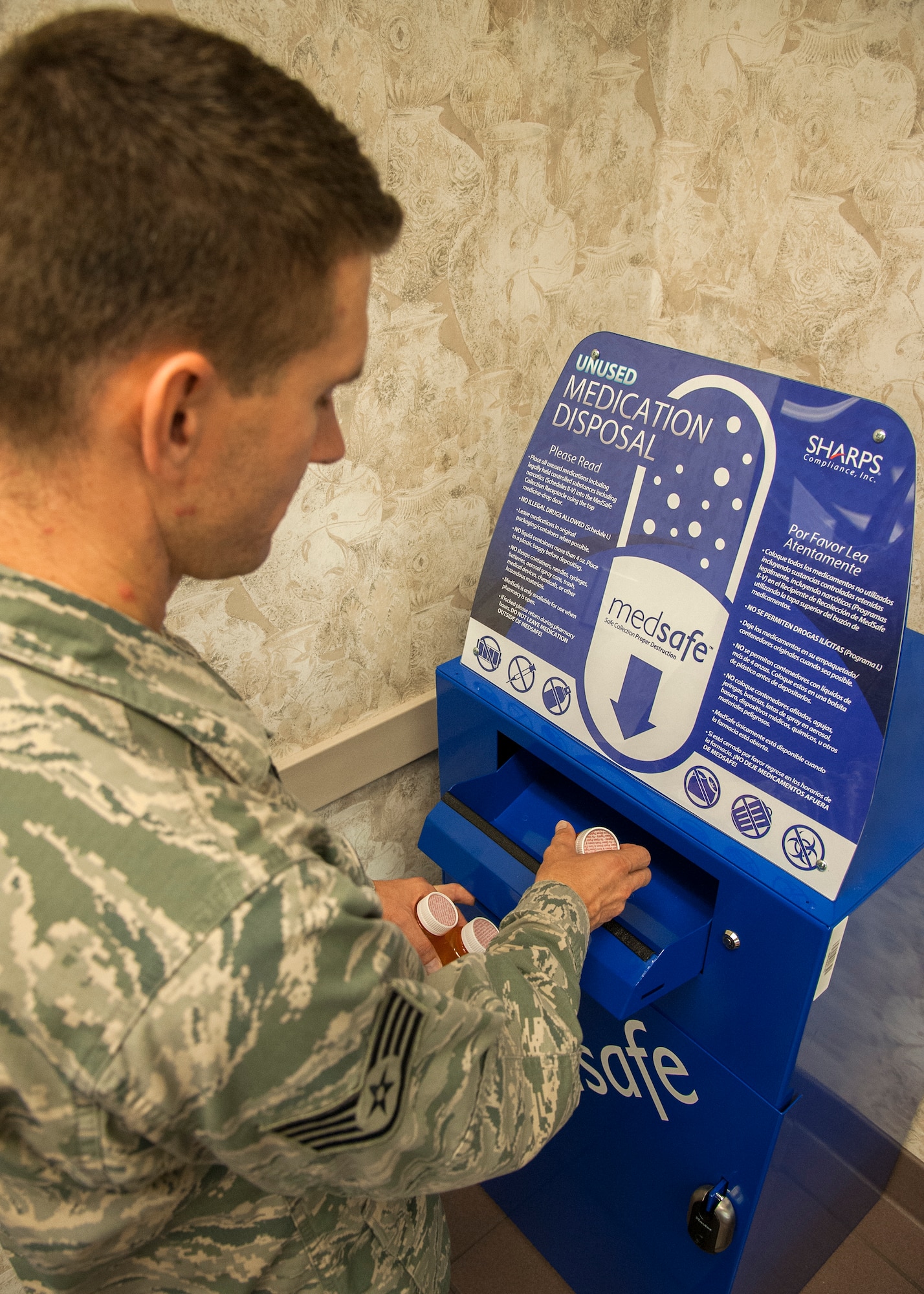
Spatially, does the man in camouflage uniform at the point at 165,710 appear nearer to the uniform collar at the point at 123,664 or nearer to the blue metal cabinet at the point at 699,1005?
the uniform collar at the point at 123,664

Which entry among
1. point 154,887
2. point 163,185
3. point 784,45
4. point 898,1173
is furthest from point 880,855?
point 784,45

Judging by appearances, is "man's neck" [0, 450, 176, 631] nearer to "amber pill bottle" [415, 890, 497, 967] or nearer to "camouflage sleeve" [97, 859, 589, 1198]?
"camouflage sleeve" [97, 859, 589, 1198]

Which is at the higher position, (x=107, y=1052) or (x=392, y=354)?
(x=392, y=354)

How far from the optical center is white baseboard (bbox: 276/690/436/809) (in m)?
1.50

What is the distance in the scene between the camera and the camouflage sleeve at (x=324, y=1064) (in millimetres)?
538

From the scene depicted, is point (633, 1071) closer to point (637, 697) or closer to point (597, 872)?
point (597, 872)

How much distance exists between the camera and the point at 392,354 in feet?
4.48

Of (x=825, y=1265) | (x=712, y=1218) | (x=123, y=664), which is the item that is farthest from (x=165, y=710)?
(x=825, y=1265)

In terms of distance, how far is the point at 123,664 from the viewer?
23.6 inches

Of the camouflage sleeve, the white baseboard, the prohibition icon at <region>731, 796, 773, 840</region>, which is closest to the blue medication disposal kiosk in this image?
the prohibition icon at <region>731, 796, 773, 840</region>

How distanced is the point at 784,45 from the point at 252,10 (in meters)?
0.82

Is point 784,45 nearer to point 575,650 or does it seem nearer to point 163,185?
point 575,650

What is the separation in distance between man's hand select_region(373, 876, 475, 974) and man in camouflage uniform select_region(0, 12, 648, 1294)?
44cm

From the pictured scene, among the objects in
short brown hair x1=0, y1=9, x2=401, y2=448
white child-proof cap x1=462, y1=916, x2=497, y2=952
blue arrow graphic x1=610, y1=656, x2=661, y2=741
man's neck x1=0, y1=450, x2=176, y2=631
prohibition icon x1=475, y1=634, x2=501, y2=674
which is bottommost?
white child-proof cap x1=462, y1=916, x2=497, y2=952
